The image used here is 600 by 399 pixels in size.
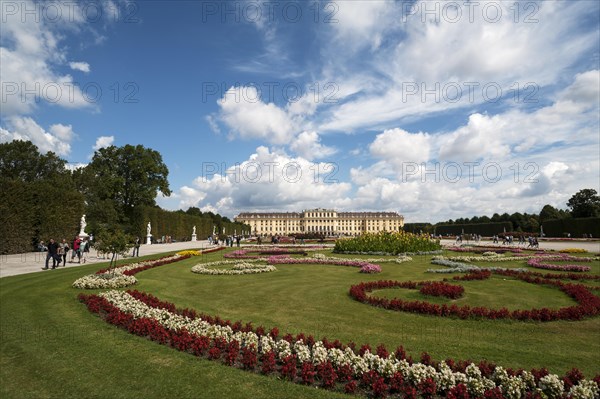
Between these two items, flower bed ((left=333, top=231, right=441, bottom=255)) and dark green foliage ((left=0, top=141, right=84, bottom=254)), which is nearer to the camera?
flower bed ((left=333, top=231, right=441, bottom=255))

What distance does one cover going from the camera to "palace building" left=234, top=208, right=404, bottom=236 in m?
166

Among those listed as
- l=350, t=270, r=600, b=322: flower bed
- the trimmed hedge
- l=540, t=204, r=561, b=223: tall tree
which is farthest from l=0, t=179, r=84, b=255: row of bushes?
l=540, t=204, r=561, b=223: tall tree

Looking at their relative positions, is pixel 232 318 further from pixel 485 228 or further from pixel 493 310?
pixel 485 228

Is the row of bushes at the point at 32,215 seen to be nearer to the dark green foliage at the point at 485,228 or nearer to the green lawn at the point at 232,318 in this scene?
the green lawn at the point at 232,318

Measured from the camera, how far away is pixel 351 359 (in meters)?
5.16

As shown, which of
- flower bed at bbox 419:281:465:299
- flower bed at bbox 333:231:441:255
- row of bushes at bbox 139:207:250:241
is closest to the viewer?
flower bed at bbox 419:281:465:299

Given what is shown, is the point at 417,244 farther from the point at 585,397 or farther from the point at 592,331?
the point at 585,397

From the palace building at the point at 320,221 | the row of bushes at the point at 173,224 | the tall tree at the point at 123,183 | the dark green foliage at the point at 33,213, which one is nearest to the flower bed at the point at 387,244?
the dark green foliage at the point at 33,213

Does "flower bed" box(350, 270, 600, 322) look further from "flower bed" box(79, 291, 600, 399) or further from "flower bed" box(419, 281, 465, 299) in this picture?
"flower bed" box(79, 291, 600, 399)

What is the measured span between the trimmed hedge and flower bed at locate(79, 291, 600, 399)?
2164 inches

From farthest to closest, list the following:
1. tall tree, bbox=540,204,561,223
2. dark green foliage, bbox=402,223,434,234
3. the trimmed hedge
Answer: dark green foliage, bbox=402,223,434,234 → tall tree, bbox=540,204,561,223 → the trimmed hedge

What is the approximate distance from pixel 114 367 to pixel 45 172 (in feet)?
180

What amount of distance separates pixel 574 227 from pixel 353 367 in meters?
59.0

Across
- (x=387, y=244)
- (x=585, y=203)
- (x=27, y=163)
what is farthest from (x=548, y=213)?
(x=27, y=163)
